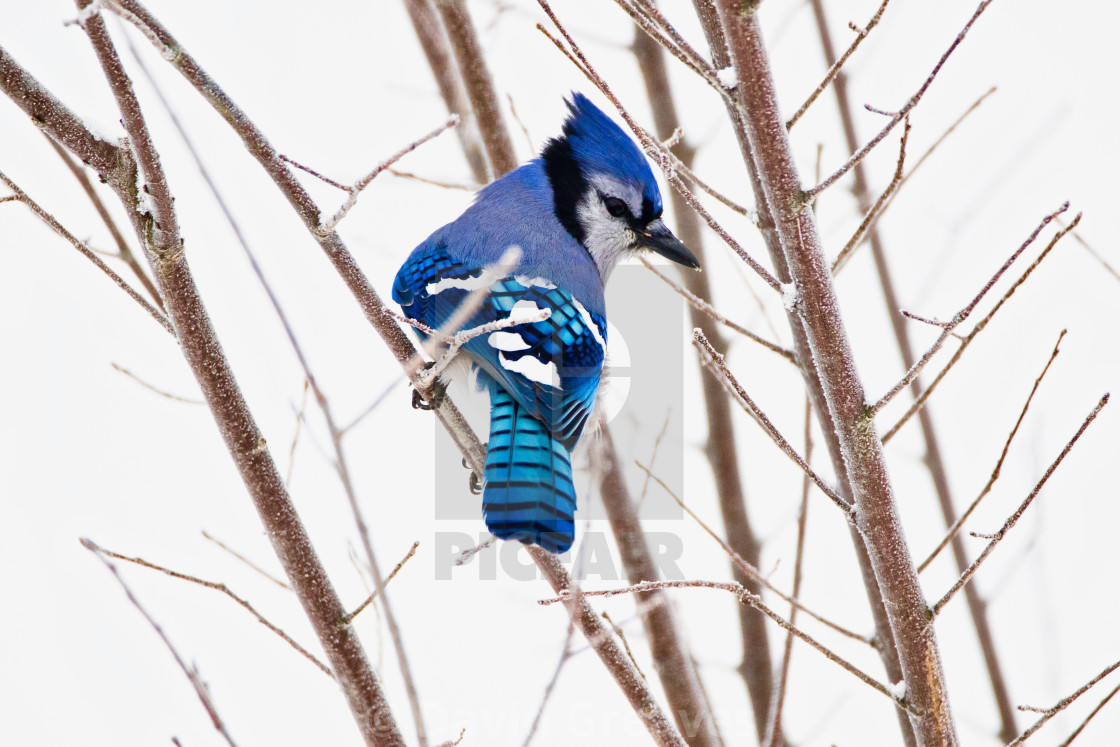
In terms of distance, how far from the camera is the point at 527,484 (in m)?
1.55

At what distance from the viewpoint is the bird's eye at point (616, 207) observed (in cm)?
231

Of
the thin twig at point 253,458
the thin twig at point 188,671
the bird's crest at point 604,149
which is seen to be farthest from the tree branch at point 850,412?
the bird's crest at point 604,149

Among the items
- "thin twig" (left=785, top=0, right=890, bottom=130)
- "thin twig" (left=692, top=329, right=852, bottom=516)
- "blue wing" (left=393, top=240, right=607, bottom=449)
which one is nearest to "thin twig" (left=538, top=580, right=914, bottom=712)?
"thin twig" (left=692, top=329, right=852, bottom=516)

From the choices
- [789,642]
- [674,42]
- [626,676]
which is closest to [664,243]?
[789,642]

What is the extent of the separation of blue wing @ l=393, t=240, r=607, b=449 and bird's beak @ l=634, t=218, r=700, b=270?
26cm

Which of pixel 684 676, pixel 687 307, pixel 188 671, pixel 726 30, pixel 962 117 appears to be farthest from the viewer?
pixel 687 307

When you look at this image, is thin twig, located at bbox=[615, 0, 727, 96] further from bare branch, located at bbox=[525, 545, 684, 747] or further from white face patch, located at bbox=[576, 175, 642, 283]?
white face patch, located at bbox=[576, 175, 642, 283]

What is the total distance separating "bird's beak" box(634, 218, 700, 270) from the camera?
2189mm

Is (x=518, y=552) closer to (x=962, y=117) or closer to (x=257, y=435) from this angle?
(x=257, y=435)

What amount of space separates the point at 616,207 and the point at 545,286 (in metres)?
0.43

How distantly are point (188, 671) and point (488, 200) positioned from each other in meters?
1.48

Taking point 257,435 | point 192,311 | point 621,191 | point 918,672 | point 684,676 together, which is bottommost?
point 918,672

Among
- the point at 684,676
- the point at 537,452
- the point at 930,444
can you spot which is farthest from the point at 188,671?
the point at 930,444

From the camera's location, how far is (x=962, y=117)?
5.36 feet
